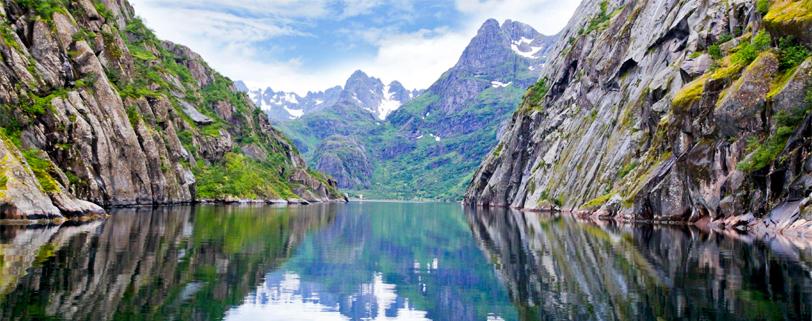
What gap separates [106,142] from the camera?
92688 mm

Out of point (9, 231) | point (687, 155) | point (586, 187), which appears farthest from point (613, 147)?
point (9, 231)

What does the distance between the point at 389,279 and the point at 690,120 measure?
54.8 meters

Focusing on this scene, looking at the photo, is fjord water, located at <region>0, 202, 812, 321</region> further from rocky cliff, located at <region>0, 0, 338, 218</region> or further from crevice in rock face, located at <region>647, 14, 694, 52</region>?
crevice in rock face, located at <region>647, 14, 694, 52</region>

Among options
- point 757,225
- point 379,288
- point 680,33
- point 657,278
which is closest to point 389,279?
point 379,288

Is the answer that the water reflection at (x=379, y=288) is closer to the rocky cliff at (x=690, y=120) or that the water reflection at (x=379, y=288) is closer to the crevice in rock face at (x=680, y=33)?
the rocky cliff at (x=690, y=120)

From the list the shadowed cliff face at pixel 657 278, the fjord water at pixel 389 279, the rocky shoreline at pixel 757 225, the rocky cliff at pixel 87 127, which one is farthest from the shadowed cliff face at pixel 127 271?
the rocky shoreline at pixel 757 225

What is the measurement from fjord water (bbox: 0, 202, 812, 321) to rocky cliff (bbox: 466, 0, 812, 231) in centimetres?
1280

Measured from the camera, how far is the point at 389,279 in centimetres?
3136

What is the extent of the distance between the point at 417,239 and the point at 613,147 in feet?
189

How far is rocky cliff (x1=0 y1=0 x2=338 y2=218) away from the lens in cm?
6519

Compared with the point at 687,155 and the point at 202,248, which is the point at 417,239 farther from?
the point at 687,155

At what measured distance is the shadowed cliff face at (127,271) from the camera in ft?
67.1

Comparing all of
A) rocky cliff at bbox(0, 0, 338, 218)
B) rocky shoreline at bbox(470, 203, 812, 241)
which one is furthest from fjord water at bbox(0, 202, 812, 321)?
rocky cliff at bbox(0, 0, 338, 218)

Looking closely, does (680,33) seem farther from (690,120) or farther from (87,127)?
(87,127)
